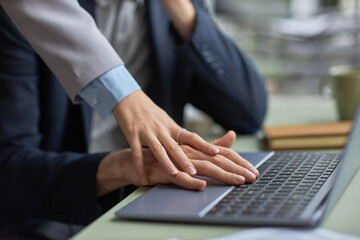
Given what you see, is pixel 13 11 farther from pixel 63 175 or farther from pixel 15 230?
pixel 15 230

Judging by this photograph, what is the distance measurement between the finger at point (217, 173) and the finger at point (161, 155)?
4 centimetres

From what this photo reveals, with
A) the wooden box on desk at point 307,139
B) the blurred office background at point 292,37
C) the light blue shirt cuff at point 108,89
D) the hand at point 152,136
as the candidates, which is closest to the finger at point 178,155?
the hand at point 152,136

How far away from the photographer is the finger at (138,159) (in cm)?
62

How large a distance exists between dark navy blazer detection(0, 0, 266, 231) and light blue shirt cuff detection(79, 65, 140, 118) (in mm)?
88

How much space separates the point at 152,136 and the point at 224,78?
1.47 feet

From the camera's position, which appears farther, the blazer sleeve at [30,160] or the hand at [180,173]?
the blazer sleeve at [30,160]

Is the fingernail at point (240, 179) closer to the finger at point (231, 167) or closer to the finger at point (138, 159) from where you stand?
the finger at point (231, 167)

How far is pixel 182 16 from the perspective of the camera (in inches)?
40.8

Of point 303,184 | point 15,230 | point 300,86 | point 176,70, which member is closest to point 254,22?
point 300,86

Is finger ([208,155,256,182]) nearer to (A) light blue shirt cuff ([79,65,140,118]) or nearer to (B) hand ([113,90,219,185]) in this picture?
(B) hand ([113,90,219,185])

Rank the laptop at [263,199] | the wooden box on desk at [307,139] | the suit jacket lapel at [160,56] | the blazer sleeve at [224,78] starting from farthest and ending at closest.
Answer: the suit jacket lapel at [160,56], the blazer sleeve at [224,78], the wooden box on desk at [307,139], the laptop at [263,199]

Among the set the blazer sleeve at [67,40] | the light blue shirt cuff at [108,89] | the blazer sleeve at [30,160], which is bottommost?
the blazer sleeve at [30,160]

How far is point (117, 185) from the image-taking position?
2.25 ft

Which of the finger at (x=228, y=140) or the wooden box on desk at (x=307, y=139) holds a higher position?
the finger at (x=228, y=140)
